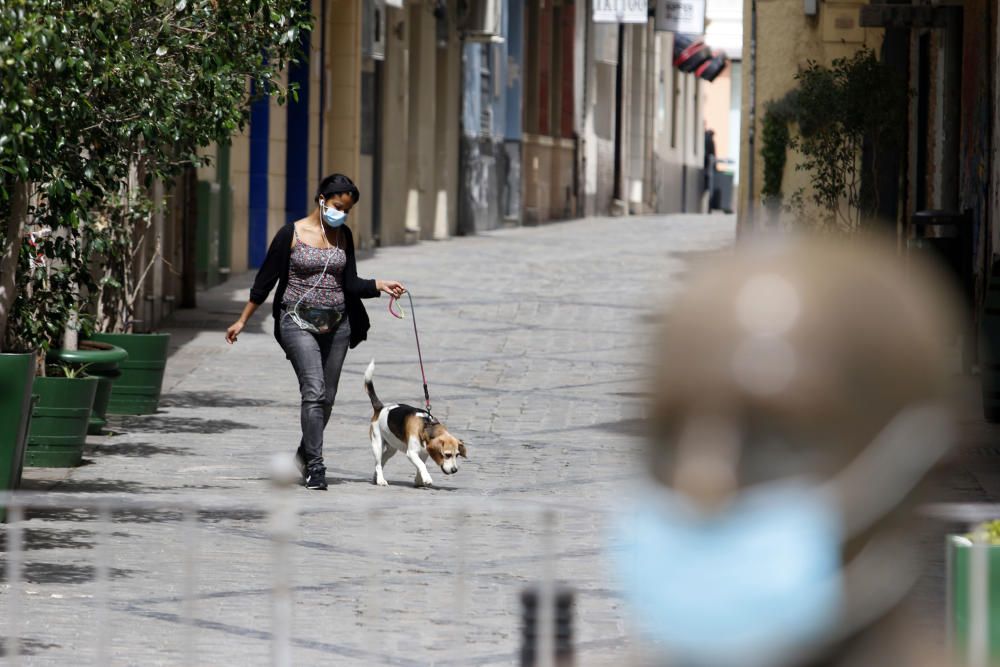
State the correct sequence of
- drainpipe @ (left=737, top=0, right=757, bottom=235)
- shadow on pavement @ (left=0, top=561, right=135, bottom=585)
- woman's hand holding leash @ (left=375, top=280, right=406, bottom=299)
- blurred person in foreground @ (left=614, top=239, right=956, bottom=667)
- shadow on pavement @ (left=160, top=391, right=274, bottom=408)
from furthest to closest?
drainpipe @ (left=737, top=0, right=757, bottom=235)
shadow on pavement @ (left=160, top=391, right=274, bottom=408)
woman's hand holding leash @ (left=375, top=280, right=406, bottom=299)
shadow on pavement @ (left=0, top=561, right=135, bottom=585)
blurred person in foreground @ (left=614, top=239, right=956, bottom=667)

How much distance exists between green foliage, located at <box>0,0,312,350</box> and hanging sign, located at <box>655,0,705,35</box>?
26.0 m

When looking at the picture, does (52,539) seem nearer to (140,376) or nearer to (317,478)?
(317,478)

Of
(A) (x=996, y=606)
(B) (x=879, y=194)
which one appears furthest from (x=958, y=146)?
(A) (x=996, y=606)

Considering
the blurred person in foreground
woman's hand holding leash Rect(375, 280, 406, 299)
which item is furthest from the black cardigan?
the blurred person in foreground

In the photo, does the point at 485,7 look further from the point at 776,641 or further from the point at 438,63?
the point at 776,641

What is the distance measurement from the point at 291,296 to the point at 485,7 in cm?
2391

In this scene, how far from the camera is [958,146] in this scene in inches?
746

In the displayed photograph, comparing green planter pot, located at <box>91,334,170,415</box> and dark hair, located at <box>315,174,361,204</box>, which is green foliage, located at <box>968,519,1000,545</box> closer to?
dark hair, located at <box>315,174,361,204</box>

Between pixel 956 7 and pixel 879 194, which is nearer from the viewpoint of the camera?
pixel 956 7

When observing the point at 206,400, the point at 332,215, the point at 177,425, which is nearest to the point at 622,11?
the point at 206,400

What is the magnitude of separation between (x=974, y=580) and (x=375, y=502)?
1327 mm

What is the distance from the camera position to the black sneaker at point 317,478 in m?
10.0

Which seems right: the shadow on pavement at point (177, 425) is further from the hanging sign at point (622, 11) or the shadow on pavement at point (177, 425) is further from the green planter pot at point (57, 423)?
the hanging sign at point (622, 11)

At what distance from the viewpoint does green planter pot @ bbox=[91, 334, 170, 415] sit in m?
12.6
